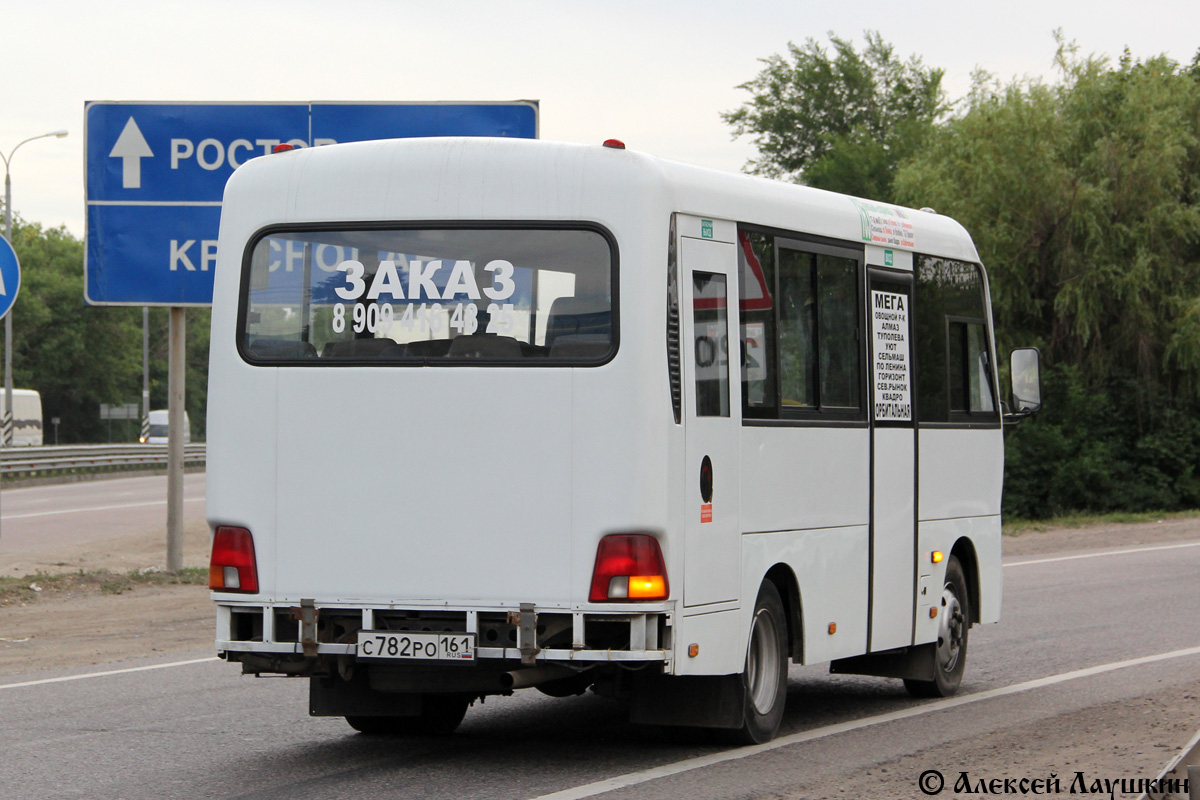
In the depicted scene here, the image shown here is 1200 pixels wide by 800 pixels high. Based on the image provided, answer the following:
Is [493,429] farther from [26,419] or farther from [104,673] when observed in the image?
[26,419]

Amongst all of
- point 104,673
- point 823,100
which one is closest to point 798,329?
point 104,673

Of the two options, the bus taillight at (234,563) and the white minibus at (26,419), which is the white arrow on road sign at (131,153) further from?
the white minibus at (26,419)

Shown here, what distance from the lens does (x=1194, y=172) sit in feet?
119

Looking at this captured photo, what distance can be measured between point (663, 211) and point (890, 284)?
2.75m

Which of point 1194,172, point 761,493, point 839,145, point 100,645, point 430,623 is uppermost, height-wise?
point 839,145

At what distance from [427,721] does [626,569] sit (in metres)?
2.10

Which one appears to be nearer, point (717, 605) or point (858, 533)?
point (717, 605)

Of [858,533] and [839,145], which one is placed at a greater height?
[839,145]

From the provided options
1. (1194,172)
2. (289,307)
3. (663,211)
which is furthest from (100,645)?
(1194,172)

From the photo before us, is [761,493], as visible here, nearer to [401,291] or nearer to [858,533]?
[858,533]

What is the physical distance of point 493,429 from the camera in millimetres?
7488

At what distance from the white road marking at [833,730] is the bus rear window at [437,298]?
185 cm

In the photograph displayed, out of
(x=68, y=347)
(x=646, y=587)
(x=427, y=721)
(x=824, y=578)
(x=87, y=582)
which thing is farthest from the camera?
(x=68, y=347)

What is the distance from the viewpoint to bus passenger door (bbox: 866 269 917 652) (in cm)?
964
